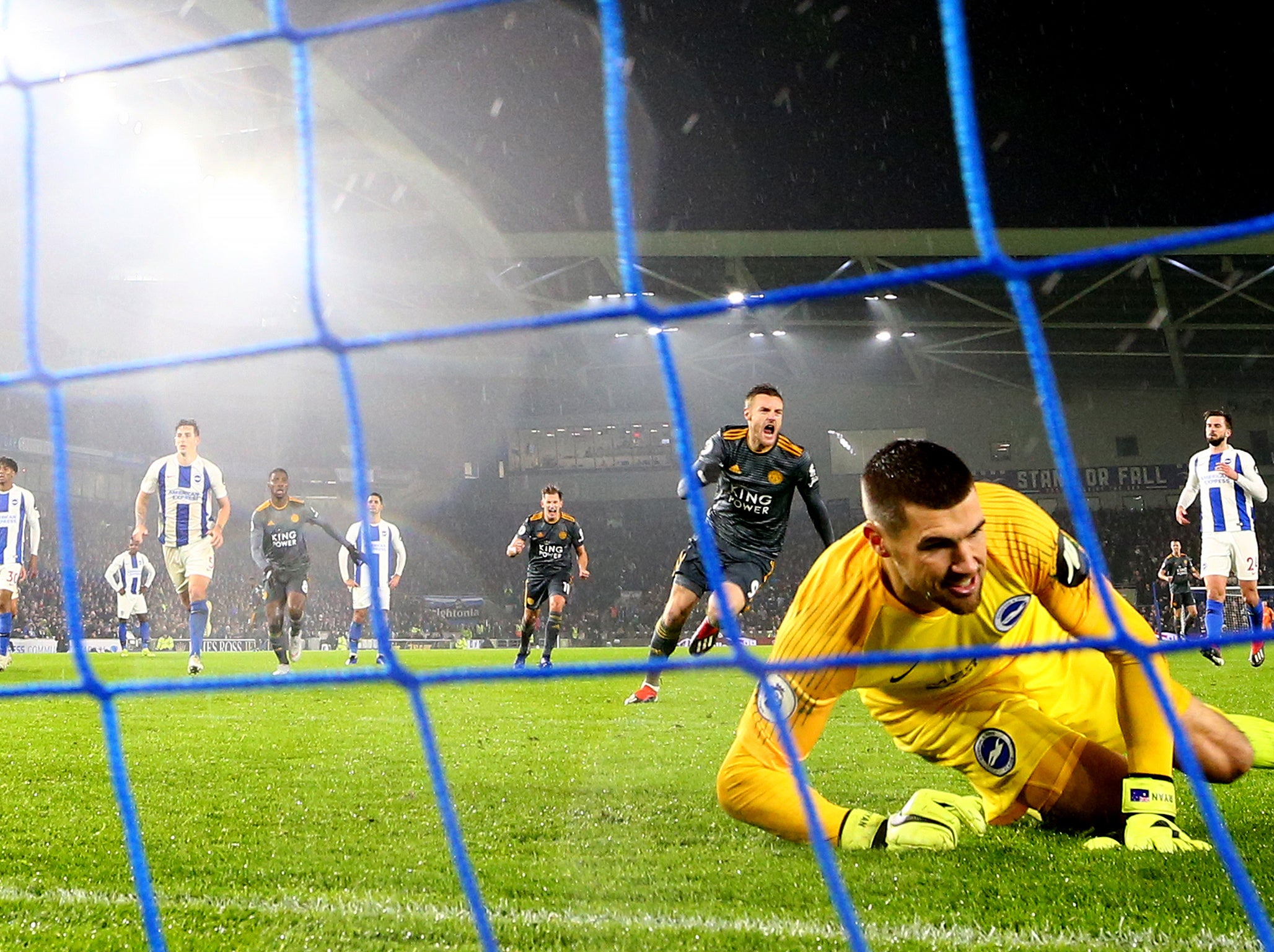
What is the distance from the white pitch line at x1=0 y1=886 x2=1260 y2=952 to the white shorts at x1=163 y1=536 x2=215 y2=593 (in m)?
5.77

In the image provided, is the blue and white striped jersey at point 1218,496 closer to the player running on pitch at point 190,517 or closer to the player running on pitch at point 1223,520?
the player running on pitch at point 1223,520

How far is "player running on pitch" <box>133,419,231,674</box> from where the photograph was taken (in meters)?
7.96

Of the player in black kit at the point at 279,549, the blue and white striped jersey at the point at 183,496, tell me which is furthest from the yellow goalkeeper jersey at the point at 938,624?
the player in black kit at the point at 279,549

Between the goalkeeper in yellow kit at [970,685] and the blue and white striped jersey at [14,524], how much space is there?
287 inches

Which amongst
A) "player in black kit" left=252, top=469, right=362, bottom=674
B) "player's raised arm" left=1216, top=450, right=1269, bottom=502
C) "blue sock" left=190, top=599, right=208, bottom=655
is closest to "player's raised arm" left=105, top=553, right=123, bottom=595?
"player in black kit" left=252, top=469, right=362, bottom=674

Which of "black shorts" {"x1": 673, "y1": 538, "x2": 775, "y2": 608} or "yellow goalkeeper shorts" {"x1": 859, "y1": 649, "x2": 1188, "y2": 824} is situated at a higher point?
"yellow goalkeeper shorts" {"x1": 859, "y1": 649, "x2": 1188, "y2": 824}

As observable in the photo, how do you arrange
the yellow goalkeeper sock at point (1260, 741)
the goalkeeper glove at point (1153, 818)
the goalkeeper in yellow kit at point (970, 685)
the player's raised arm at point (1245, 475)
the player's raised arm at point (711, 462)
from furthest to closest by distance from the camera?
the player's raised arm at point (1245, 475)
the player's raised arm at point (711, 462)
the yellow goalkeeper sock at point (1260, 741)
the goalkeeper glove at point (1153, 818)
the goalkeeper in yellow kit at point (970, 685)

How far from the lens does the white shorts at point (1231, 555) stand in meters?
7.95

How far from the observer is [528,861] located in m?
2.73

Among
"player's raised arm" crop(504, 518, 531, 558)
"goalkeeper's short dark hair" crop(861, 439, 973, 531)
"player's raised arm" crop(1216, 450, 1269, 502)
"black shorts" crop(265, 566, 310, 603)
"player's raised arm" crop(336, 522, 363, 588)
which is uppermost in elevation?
"goalkeeper's short dark hair" crop(861, 439, 973, 531)

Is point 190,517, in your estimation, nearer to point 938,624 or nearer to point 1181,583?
point 938,624

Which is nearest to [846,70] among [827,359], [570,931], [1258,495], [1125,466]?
[1258,495]

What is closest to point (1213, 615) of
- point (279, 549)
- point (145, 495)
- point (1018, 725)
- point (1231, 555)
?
point (1231, 555)

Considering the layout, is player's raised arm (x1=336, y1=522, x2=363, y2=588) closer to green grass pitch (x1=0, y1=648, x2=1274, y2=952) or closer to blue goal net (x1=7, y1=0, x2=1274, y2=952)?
green grass pitch (x1=0, y1=648, x2=1274, y2=952)
